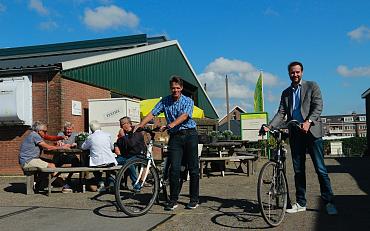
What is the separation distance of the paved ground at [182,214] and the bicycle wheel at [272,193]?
138mm

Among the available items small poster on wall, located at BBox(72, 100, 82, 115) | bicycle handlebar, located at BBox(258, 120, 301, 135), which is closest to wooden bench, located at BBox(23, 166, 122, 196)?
bicycle handlebar, located at BBox(258, 120, 301, 135)

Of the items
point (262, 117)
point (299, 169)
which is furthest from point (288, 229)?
point (262, 117)

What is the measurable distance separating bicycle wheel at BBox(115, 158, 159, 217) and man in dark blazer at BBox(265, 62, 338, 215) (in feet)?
5.92

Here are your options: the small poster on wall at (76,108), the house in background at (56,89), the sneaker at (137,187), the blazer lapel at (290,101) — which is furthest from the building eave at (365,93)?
the sneaker at (137,187)

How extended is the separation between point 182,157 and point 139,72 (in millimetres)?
14476

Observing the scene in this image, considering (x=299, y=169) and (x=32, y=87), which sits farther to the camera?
(x=32, y=87)

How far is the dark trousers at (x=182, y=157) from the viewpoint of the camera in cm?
626

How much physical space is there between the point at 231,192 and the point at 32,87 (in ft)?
25.8

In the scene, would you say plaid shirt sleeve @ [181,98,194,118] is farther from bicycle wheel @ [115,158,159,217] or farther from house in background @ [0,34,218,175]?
house in background @ [0,34,218,175]

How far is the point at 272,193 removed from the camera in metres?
5.39

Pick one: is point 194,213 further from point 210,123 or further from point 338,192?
point 210,123

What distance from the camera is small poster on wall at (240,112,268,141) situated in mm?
22344

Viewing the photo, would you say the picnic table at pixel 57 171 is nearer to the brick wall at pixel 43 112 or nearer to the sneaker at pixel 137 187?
the sneaker at pixel 137 187

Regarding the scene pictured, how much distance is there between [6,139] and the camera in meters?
13.4
